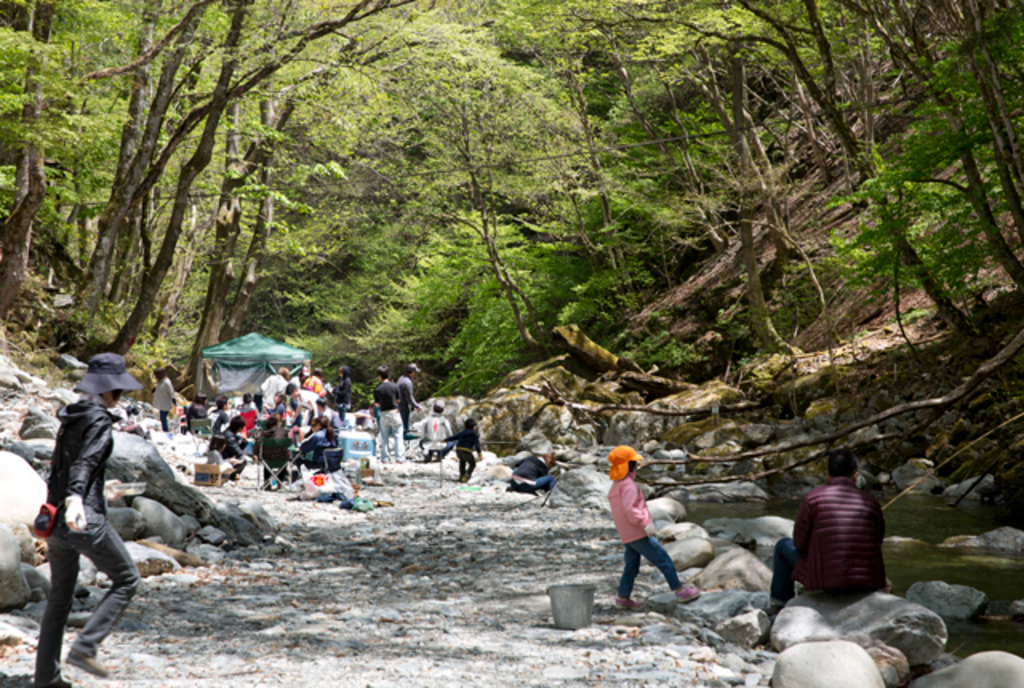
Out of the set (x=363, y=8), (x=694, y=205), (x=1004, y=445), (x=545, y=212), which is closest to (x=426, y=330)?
(x=545, y=212)

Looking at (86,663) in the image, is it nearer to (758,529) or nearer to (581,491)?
(758,529)

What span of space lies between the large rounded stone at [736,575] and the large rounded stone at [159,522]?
15.6 feet

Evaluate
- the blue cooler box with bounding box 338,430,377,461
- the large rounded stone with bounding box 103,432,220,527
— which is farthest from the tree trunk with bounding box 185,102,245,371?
the large rounded stone with bounding box 103,432,220,527

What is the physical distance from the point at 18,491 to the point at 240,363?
14.0 metres

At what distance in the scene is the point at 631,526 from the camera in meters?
6.21

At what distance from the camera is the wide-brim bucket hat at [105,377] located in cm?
395

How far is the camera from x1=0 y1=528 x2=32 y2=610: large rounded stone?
16.4 feet

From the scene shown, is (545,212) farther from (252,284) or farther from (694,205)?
(252,284)

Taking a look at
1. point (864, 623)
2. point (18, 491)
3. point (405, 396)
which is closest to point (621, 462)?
point (864, 623)

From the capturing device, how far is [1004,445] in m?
10.9

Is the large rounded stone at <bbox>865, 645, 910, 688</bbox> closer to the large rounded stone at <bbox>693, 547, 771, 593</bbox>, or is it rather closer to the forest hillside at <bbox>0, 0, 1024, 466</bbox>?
the large rounded stone at <bbox>693, 547, 771, 593</bbox>

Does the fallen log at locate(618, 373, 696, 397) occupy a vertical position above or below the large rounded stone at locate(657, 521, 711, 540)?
above

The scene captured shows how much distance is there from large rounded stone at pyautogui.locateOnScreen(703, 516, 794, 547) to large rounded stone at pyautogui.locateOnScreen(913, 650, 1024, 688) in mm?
4619

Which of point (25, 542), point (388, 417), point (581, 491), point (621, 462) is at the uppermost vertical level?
point (621, 462)
